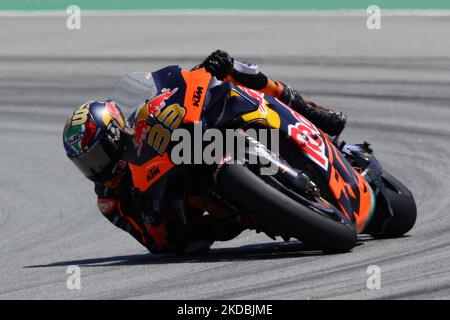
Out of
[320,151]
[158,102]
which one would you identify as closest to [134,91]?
[158,102]

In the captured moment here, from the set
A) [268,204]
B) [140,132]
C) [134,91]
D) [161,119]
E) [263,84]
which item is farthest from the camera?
[263,84]

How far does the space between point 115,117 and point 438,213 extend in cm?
297

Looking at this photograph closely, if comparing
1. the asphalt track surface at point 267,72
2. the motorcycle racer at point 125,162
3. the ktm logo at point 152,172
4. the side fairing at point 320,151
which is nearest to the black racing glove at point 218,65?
the motorcycle racer at point 125,162

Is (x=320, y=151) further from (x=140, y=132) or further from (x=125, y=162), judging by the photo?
(x=125, y=162)

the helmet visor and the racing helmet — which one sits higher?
the racing helmet

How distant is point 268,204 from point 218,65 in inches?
45.7

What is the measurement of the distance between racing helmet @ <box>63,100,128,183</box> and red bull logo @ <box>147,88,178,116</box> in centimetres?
27

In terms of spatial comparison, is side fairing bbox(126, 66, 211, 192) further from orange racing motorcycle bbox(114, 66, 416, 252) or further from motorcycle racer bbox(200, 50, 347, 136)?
motorcycle racer bbox(200, 50, 347, 136)

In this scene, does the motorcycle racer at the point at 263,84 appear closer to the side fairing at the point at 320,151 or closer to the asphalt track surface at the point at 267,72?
the side fairing at the point at 320,151

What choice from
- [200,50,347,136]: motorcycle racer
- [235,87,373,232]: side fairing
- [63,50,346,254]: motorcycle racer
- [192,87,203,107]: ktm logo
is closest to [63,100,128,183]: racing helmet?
[63,50,346,254]: motorcycle racer

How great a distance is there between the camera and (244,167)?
19.4 ft

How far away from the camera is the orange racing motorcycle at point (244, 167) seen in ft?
19.5

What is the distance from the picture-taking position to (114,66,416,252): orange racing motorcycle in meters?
5.94
